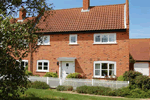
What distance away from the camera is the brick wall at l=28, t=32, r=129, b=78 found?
58.9 ft

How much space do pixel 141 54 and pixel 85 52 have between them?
15.7m

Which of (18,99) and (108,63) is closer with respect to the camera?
(18,99)

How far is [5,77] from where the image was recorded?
265 inches

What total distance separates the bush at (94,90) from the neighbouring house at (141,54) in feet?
Answer: 48.8

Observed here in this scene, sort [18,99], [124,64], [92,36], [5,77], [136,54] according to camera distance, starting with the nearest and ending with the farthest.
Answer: [5,77]
[18,99]
[124,64]
[92,36]
[136,54]

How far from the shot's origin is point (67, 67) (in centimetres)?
1986

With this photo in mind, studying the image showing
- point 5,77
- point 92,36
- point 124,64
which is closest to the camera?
point 5,77

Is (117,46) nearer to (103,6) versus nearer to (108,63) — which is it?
(108,63)

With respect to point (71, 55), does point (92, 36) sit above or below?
above

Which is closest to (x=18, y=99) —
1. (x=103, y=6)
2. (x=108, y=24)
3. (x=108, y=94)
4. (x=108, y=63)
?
(x=108, y=94)

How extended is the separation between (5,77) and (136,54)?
2802 cm

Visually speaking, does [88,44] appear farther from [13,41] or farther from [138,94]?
[13,41]

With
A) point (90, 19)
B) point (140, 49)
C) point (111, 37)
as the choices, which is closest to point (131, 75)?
point (111, 37)

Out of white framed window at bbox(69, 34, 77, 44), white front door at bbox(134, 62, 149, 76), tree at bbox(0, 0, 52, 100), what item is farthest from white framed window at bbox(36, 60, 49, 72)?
white front door at bbox(134, 62, 149, 76)
